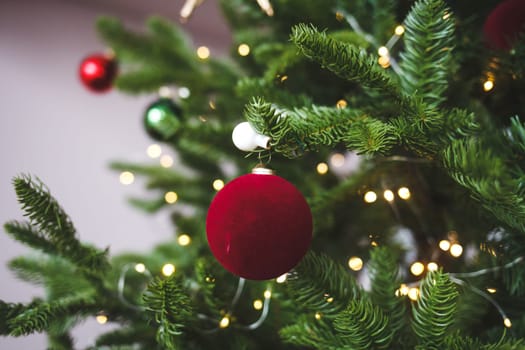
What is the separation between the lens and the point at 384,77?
355 millimetres

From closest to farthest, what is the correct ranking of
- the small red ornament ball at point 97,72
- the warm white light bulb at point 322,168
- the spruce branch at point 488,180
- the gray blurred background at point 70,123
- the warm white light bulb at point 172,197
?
the spruce branch at point 488,180, the warm white light bulb at point 322,168, the warm white light bulb at point 172,197, the small red ornament ball at point 97,72, the gray blurred background at point 70,123

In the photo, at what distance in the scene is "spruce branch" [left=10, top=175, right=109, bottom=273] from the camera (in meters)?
0.40

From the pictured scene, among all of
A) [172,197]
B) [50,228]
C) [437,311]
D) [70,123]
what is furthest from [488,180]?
[70,123]

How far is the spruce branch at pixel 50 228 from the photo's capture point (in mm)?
395

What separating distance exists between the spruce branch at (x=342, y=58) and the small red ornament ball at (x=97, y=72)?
0.64 metres

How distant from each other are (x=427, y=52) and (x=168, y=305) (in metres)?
0.33

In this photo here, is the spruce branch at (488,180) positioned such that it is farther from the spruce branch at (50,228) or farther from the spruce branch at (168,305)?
the spruce branch at (50,228)

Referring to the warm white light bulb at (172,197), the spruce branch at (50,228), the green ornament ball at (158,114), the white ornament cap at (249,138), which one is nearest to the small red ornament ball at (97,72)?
the green ornament ball at (158,114)

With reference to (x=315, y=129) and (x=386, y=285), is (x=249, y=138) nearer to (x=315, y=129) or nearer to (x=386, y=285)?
(x=315, y=129)

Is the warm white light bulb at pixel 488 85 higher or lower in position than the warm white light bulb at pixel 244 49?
lower

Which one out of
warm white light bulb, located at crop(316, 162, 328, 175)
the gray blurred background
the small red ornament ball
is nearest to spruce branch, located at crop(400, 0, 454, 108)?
warm white light bulb, located at crop(316, 162, 328, 175)

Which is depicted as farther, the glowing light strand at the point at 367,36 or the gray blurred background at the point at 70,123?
the gray blurred background at the point at 70,123

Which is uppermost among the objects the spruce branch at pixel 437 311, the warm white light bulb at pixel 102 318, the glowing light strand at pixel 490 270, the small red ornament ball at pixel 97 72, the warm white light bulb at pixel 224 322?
the small red ornament ball at pixel 97 72

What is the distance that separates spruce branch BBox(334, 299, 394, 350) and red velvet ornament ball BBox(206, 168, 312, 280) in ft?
0.20
